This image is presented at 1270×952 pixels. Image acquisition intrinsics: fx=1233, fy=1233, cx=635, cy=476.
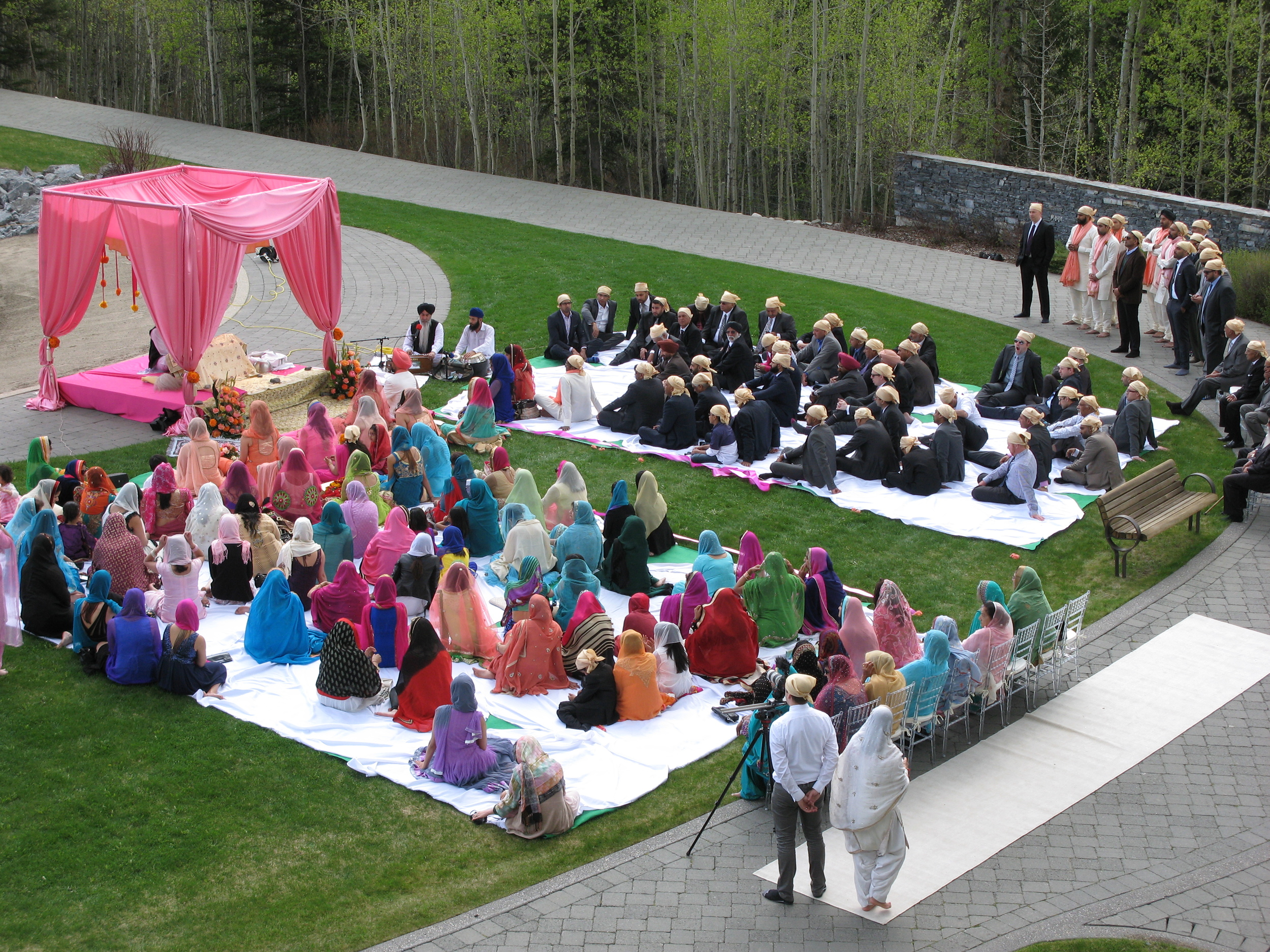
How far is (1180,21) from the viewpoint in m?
26.4

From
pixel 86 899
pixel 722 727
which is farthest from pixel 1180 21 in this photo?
pixel 86 899

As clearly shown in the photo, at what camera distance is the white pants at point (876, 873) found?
745 centimetres

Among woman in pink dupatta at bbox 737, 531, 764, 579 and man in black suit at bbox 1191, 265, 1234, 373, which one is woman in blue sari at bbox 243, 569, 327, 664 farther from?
man in black suit at bbox 1191, 265, 1234, 373

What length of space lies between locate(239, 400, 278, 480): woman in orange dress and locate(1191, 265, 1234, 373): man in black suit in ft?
40.9

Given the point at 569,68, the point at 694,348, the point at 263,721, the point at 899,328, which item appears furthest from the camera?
the point at 569,68

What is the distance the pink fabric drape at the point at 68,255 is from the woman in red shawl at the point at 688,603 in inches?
359

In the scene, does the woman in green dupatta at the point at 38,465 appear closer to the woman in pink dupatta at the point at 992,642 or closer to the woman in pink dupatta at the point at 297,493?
the woman in pink dupatta at the point at 297,493

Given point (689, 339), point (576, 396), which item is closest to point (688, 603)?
point (576, 396)

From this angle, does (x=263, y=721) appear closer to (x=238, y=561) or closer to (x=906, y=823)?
(x=238, y=561)

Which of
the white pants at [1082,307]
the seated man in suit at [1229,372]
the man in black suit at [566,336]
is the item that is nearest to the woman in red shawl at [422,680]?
the man in black suit at [566,336]

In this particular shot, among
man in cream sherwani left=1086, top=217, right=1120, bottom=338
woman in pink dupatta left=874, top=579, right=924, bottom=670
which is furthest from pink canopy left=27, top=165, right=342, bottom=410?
man in cream sherwani left=1086, top=217, right=1120, bottom=338

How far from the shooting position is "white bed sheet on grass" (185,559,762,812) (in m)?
8.93

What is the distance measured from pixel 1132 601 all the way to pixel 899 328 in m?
8.83

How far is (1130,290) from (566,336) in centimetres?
844
